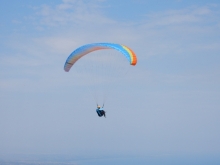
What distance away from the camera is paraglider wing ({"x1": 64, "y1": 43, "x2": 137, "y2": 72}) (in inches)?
1380

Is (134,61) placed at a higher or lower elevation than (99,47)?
lower

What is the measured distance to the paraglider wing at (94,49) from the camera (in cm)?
3506

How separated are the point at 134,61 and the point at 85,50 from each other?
5.97 meters

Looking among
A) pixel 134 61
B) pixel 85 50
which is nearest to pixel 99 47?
Answer: pixel 85 50

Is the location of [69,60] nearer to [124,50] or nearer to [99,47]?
[99,47]

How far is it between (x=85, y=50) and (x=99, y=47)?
1575mm

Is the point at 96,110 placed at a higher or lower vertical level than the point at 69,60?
lower

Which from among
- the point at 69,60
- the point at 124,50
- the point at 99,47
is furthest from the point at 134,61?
the point at 69,60

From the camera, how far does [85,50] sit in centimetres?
3900

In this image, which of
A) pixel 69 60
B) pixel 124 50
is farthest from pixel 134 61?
pixel 69 60

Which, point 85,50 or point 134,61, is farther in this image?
point 85,50

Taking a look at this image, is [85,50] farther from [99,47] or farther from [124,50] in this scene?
[124,50]

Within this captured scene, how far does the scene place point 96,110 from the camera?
37.5 meters

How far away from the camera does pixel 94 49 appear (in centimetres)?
3912
